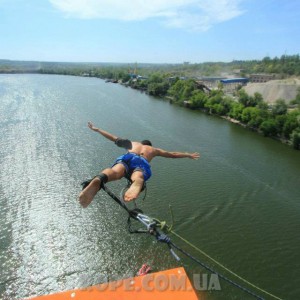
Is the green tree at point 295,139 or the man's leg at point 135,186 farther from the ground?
the man's leg at point 135,186

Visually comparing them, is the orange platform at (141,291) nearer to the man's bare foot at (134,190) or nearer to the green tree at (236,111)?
the man's bare foot at (134,190)

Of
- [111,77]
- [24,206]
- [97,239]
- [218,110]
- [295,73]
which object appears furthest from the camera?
[111,77]

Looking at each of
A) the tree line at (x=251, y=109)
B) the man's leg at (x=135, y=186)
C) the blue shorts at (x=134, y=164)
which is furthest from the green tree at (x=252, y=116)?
the man's leg at (x=135, y=186)

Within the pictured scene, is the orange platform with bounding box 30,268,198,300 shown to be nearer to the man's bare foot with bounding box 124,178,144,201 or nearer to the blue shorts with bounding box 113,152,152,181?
the blue shorts with bounding box 113,152,152,181

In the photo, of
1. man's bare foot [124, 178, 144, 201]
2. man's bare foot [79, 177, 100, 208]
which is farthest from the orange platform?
man's bare foot [79, 177, 100, 208]

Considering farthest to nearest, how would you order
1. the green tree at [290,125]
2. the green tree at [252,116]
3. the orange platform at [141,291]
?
the green tree at [252,116]
the green tree at [290,125]
the orange platform at [141,291]

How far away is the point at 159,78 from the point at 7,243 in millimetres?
38368

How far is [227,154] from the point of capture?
17047mm

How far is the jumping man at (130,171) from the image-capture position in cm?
244

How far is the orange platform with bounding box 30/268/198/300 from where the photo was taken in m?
4.48

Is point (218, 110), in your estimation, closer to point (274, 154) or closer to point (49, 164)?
point (274, 154)

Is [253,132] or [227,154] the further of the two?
[253,132]

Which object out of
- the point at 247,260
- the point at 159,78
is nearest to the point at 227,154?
the point at 247,260

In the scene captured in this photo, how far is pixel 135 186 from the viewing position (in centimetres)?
259
